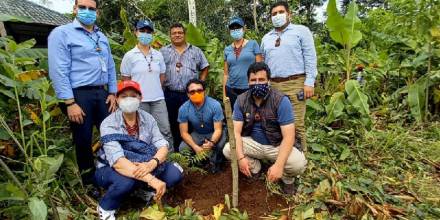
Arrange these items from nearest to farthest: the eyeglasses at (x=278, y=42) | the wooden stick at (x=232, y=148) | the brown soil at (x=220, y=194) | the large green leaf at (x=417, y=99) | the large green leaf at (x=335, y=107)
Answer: the wooden stick at (x=232, y=148), the brown soil at (x=220, y=194), the eyeglasses at (x=278, y=42), the large green leaf at (x=335, y=107), the large green leaf at (x=417, y=99)

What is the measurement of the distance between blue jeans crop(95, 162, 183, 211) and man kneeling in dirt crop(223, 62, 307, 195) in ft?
2.01

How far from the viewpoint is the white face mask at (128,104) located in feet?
10.7

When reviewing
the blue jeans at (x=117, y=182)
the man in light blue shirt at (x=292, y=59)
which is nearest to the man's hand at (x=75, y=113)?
the blue jeans at (x=117, y=182)

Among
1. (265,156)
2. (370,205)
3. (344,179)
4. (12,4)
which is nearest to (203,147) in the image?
(265,156)

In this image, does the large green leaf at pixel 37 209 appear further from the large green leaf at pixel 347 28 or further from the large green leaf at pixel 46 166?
the large green leaf at pixel 347 28

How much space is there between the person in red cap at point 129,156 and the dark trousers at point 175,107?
3.05 ft

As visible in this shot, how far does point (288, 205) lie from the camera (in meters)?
3.20

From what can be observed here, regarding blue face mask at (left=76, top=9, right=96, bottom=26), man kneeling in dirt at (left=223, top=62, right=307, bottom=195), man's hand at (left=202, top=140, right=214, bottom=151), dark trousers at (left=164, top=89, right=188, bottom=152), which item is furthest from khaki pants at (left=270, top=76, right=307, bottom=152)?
blue face mask at (left=76, top=9, right=96, bottom=26)

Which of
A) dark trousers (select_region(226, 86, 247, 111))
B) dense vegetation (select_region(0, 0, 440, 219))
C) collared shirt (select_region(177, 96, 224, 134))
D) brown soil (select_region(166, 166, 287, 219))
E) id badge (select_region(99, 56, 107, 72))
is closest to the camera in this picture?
dense vegetation (select_region(0, 0, 440, 219))

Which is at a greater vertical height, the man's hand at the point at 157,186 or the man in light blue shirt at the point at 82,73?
the man in light blue shirt at the point at 82,73

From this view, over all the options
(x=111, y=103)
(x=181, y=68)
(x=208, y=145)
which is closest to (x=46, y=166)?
(x=111, y=103)

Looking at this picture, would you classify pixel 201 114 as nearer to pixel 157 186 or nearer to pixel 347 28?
pixel 157 186

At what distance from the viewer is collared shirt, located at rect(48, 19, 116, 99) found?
3.23 metres

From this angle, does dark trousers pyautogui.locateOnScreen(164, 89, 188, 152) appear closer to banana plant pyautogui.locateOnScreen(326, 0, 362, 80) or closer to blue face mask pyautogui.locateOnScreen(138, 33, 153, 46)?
blue face mask pyautogui.locateOnScreen(138, 33, 153, 46)
